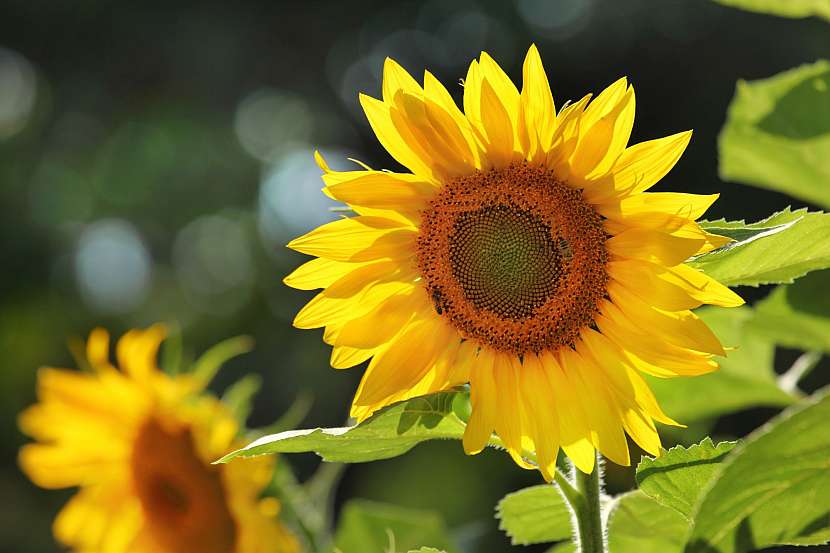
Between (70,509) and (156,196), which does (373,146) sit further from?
(70,509)

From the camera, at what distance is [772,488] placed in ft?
1.49

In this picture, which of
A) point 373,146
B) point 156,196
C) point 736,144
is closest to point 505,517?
point 736,144

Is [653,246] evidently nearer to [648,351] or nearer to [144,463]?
[648,351]

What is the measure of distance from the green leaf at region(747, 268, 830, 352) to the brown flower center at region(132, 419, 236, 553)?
0.62 meters

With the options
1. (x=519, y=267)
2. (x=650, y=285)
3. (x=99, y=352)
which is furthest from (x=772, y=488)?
(x=99, y=352)

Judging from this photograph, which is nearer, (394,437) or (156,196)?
(394,437)

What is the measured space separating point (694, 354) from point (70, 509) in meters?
0.97

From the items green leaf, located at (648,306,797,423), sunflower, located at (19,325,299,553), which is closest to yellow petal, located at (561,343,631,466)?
green leaf, located at (648,306,797,423)

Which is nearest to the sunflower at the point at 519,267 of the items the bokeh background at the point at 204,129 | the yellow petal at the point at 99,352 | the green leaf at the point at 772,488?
the green leaf at the point at 772,488

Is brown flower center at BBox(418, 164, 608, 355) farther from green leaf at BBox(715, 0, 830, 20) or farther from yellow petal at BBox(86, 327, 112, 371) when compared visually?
yellow petal at BBox(86, 327, 112, 371)

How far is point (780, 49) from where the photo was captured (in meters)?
5.38

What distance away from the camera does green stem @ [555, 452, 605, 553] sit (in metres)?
0.57

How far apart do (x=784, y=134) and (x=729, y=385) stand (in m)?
0.26

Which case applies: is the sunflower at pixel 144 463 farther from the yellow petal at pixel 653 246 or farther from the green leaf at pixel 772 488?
the green leaf at pixel 772 488
